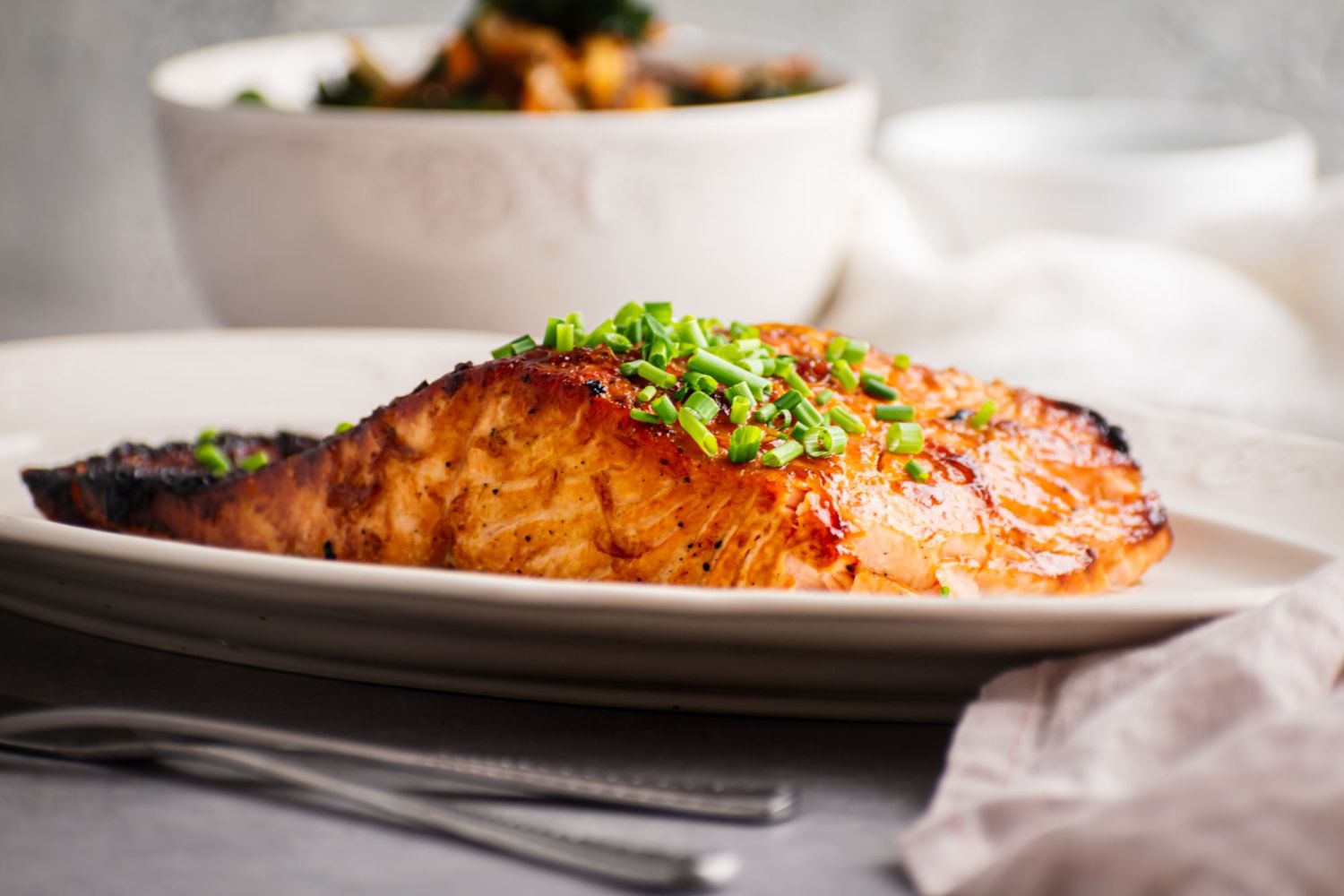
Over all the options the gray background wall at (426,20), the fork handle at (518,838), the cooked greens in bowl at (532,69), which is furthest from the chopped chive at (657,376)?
the gray background wall at (426,20)

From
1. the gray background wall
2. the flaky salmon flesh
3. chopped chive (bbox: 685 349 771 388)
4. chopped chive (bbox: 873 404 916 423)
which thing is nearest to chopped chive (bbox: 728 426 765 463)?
the flaky salmon flesh

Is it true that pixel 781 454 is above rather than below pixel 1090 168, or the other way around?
above

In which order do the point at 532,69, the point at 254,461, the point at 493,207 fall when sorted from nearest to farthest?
the point at 254,461 → the point at 493,207 → the point at 532,69

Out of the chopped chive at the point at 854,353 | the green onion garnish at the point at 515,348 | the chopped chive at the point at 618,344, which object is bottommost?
the chopped chive at the point at 854,353

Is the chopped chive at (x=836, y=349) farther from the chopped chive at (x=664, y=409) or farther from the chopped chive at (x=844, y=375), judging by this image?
the chopped chive at (x=664, y=409)

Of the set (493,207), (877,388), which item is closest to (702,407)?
(877,388)

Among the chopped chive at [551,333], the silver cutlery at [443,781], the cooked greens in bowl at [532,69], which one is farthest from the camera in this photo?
the cooked greens in bowl at [532,69]

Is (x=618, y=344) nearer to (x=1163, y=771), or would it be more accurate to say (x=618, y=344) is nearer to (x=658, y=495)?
(x=658, y=495)
